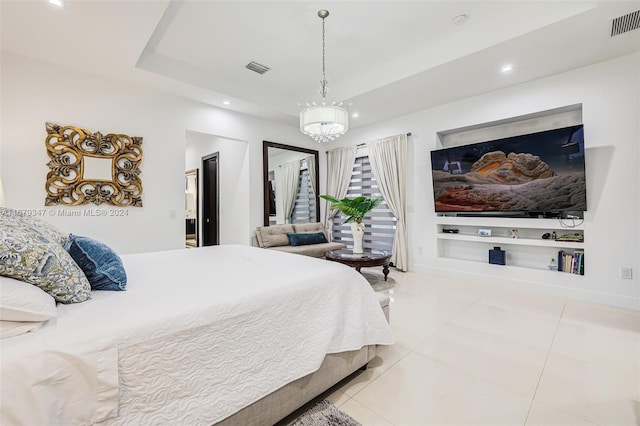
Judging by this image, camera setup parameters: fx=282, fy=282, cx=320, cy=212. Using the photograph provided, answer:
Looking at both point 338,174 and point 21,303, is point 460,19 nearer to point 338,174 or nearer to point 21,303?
point 338,174

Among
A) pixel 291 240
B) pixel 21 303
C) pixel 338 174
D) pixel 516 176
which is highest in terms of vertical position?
pixel 338 174

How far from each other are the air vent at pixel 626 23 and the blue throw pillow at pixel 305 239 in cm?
447

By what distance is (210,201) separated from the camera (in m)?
6.34

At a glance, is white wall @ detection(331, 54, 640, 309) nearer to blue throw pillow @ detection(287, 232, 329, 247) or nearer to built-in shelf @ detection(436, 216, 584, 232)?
built-in shelf @ detection(436, 216, 584, 232)

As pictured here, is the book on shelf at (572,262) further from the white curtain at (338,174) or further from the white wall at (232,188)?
the white wall at (232,188)

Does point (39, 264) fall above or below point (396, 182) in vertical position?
below

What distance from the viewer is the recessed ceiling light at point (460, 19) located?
9.68 feet

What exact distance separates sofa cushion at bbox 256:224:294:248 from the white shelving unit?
267 cm

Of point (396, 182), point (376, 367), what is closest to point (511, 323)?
point (376, 367)

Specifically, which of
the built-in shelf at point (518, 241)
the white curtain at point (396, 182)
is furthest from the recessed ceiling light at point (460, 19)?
the built-in shelf at point (518, 241)

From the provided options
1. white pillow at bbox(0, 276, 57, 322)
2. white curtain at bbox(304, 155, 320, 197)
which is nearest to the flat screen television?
white curtain at bbox(304, 155, 320, 197)

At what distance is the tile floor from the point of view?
1.60 meters

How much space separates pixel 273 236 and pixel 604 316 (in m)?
4.38

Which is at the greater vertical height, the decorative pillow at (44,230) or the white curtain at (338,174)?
the white curtain at (338,174)
